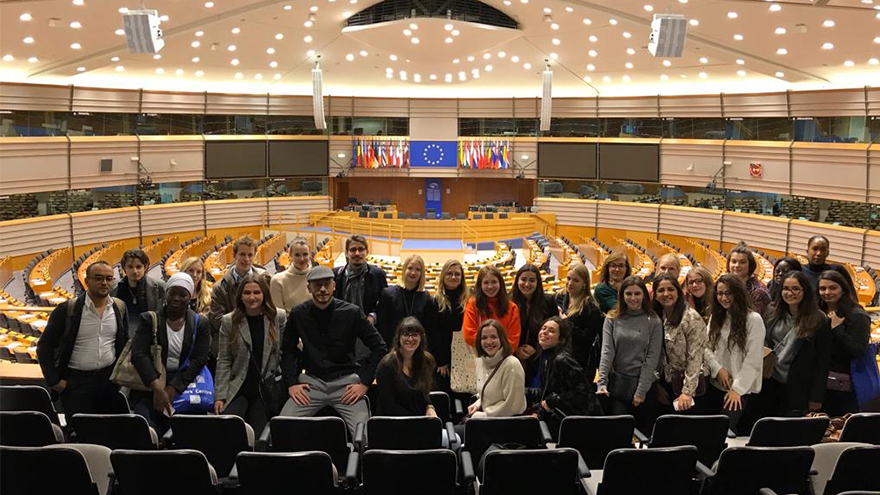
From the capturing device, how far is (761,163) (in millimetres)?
25609

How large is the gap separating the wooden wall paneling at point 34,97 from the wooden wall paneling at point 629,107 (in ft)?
63.0

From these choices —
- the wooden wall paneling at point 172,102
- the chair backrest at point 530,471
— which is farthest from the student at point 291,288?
the wooden wall paneling at point 172,102

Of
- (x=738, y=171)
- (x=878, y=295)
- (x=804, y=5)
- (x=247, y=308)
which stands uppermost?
(x=804, y=5)

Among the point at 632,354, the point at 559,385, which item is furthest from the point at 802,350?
the point at 559,385

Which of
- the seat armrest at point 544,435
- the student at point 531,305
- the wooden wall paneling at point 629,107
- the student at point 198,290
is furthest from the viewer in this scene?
the wooden wall paneling at point 629,107

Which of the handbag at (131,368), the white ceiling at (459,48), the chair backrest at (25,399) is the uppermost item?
the white ceiling at (459,48)

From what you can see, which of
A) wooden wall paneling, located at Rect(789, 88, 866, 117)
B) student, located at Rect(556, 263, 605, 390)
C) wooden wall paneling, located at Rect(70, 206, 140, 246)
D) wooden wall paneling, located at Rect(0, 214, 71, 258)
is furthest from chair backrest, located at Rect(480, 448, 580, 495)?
wooden wall paneling, located at Rect(70, 206, 140, 246)

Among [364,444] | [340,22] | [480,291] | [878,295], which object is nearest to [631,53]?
[340,22]

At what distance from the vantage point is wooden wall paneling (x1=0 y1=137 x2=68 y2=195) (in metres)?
22.9

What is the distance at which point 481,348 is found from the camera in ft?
18.3

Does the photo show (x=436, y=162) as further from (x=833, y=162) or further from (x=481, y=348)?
(x=481, y=348)

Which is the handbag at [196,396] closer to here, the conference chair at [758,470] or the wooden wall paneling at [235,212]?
the conference chair at [758,470]

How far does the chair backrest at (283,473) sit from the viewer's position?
4.21m

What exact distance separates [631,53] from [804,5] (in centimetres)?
765
